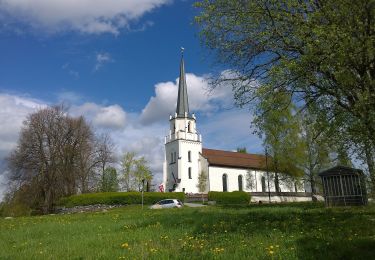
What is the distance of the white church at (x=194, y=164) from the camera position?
77.5 meters

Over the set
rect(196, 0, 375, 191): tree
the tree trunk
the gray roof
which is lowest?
the tree trunk

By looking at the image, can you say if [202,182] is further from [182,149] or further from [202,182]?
[182,149]

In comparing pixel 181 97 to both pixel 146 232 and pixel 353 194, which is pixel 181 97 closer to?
pixel 353 194

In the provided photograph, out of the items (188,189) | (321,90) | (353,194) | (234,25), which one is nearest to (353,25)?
(321,90)

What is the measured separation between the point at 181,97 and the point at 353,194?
59.4m

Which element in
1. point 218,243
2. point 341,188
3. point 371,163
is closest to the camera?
point 218,243

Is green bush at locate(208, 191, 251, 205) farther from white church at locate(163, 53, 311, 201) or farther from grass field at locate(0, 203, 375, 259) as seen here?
grass field at locate(0, 203, 375, 259)

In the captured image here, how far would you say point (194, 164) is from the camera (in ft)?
261

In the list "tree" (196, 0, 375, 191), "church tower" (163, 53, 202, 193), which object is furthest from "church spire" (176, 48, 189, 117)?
"tree" (196, 0, 375, 191)

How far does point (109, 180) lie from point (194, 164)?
73.7 feet

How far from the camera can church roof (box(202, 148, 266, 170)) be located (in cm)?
8031

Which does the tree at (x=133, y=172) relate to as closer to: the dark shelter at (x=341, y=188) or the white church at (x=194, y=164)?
the white church at (x=194, y=164)

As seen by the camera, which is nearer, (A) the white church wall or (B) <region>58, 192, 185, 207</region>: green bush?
(B) <region>58, 192, 185, 207</region>: green bush

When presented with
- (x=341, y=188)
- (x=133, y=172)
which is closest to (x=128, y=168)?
(x=133, y=172)
